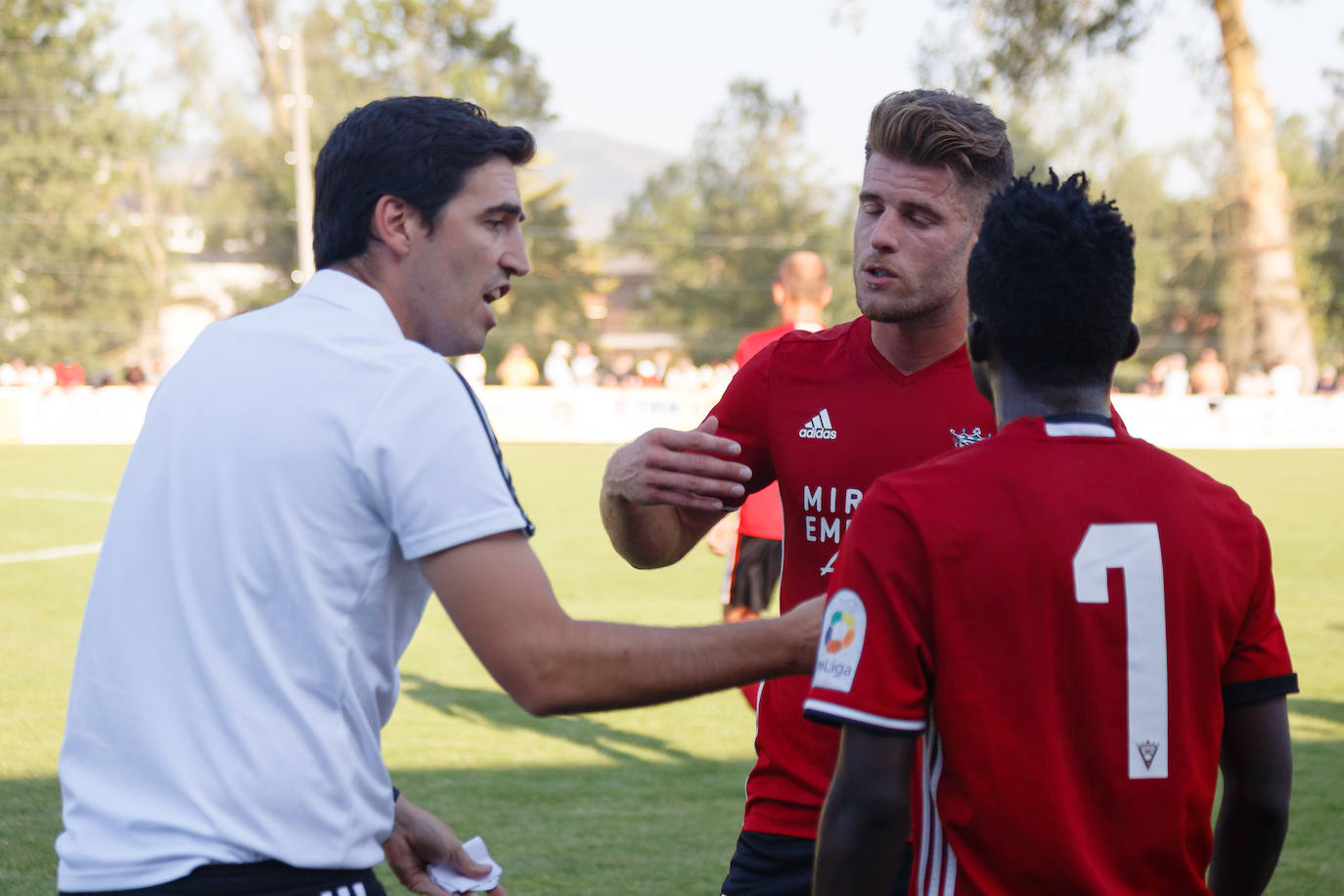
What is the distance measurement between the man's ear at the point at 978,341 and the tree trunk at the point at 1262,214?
3572 centimetres

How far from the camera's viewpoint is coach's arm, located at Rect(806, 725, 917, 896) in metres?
2.02

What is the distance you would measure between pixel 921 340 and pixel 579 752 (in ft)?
14.3

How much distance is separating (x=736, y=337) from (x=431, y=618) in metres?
55.0

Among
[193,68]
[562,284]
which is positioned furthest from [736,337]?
[193,68]

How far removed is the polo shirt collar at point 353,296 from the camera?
7.66 ft

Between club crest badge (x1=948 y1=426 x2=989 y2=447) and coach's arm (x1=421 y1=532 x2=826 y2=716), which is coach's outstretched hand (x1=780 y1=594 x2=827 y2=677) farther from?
club crest badge (x1=948 y1=426 x2=989 y2=447)

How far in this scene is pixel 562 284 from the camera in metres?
59.6

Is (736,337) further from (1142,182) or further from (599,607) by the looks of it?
(599,607)

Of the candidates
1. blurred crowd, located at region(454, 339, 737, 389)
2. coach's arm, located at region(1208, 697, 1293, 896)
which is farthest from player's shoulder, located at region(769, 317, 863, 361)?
blurred crowd, located at region(454, 339, 737, 389)

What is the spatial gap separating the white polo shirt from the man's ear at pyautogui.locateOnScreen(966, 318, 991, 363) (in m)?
0.75

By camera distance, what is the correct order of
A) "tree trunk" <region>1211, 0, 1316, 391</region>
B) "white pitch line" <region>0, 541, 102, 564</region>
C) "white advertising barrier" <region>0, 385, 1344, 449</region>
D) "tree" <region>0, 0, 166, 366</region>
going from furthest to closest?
"tree" <region>0, 0, 166, 366</region>
"tree trunk" <region>1211, 0, 1316, 391</region>
"white advertising barrier" <region>0, 385, 1344, 449</region>
"white pitch line" <region>0, 541, 102, 564</region>

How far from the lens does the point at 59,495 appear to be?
19.1 meters

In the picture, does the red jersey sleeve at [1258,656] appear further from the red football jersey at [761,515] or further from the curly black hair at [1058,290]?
the red football jersey at [761,515]

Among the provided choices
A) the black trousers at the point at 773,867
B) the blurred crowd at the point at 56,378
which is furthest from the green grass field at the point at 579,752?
the blurred crowd at the point at 56,378
